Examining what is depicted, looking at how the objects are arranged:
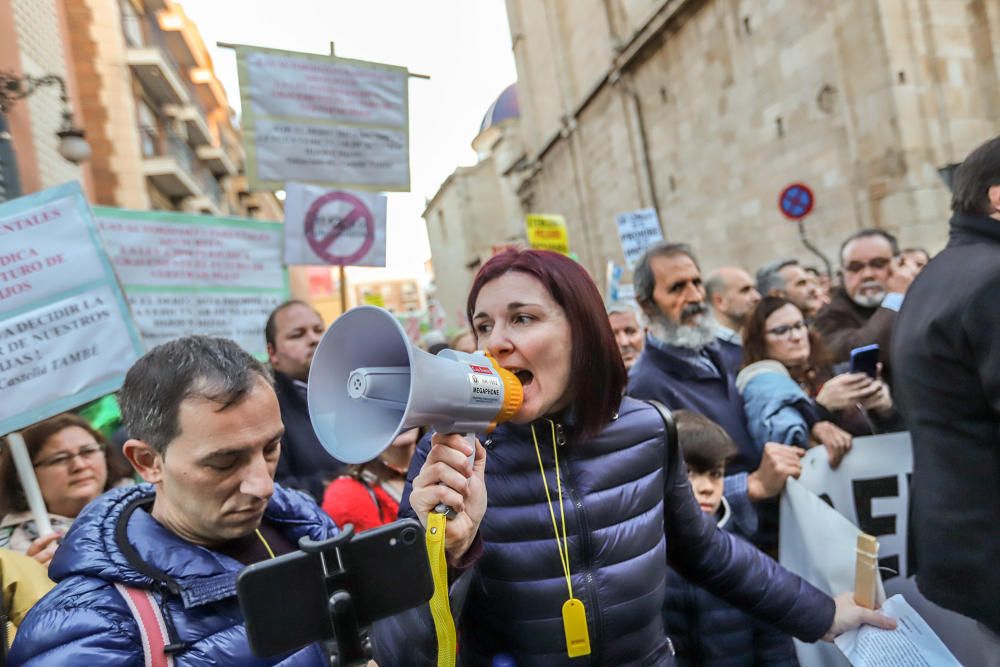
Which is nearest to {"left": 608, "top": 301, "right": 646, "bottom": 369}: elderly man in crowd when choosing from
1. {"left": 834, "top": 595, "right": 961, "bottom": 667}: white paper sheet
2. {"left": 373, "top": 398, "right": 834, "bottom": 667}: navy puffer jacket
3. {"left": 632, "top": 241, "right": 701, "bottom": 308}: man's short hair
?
{"left": 632, "top": 241, "right": 701, "bottom": 308}: man's short hair

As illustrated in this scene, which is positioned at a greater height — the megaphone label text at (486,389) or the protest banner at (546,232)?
the protest banner at (546,232)

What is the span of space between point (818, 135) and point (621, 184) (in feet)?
26.6

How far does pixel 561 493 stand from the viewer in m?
1.55

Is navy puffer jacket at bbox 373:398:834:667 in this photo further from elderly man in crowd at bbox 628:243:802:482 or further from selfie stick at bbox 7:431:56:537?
selfie stick at bbox 7:431:56:537

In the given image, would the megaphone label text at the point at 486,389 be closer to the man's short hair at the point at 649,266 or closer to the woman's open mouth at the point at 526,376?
the woman's open mouth at the point at 526,376

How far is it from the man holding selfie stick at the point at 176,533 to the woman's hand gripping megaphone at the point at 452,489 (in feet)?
1.11

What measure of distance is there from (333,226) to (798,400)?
337cm

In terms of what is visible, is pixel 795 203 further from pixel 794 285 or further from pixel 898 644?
pixel 898 644

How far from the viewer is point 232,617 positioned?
4.11 feet

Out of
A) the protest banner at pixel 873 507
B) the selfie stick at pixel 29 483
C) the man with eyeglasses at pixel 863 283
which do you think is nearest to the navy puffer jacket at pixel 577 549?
the protest banner at pixel 873 507

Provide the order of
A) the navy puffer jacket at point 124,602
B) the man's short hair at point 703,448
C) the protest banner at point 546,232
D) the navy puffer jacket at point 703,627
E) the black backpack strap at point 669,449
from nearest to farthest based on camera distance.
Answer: the navy puffer jacket at point 124,602 → the black backpack strap at point 669,449 → the navy puffer jacket at point 703,627 → the man's short hair at point 703,448 → the protest banner at point 546,232

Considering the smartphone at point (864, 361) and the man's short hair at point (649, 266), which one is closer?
the smartphone at point (864, 361)

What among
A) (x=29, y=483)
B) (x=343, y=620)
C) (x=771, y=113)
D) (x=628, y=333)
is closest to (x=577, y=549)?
(x=343, y=620)

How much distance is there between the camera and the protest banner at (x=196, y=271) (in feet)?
13.7
